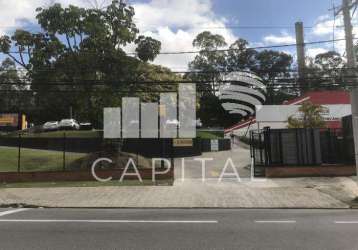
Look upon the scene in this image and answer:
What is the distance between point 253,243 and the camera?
26.5 ft

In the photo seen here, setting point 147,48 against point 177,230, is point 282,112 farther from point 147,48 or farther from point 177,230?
point 177,230

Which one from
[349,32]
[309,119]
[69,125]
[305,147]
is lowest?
[305,147]

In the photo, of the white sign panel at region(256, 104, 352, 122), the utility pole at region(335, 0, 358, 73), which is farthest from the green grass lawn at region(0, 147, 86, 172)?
the white sign panel at region(256, 104, 352, 122)

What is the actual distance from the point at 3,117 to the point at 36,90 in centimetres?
3336

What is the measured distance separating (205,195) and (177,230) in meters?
7.56

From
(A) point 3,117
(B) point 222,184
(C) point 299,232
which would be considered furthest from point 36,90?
(A) point 3,117

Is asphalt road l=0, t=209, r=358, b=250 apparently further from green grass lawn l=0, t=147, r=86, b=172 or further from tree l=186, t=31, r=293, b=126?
tree l=186, t=31, r=293, b=126

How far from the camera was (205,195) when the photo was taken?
16969 millimetres

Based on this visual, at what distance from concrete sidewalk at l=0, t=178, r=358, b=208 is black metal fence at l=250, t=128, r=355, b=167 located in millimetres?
2171

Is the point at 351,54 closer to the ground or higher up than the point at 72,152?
higher up

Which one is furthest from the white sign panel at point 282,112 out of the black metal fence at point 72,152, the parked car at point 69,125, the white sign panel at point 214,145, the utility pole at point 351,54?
the utility pole at point 351,54

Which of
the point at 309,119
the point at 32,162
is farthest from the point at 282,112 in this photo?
the point at 32,162

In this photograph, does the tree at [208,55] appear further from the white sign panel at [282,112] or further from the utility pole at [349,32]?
the utility pole at [349,32]

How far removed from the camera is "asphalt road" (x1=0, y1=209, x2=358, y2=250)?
7.98 m
